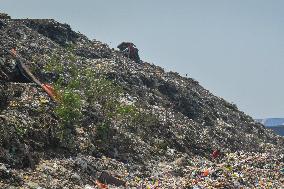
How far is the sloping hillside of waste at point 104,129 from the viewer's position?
63.9 ft

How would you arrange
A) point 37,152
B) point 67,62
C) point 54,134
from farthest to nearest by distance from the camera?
point 67,62 → point 54,134 → point 37,152

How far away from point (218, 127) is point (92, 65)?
15005 mm

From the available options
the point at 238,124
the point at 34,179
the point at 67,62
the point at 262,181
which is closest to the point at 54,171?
the point at 34,179

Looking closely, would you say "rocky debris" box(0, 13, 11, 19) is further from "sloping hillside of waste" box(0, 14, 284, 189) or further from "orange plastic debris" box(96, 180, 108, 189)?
"orange plastic debris" box(96, 180, 108, 189)

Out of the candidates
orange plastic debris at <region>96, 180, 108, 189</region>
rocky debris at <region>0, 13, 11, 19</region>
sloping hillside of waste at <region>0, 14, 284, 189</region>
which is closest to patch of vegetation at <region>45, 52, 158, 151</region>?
sloping hillside of waste at <region>0, 14, 284, 189</region>

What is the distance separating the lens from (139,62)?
5603cm

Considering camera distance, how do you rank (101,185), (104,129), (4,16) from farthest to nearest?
1. (4,16)
2. (104,129)
3. (101,185)

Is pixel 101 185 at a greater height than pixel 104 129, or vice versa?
pixel 104 129

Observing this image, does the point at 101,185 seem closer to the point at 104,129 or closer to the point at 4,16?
the point at 104,129

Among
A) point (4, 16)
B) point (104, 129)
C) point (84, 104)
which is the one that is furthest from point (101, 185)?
point (4, 16)

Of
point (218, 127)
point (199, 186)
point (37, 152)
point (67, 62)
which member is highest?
point (67, 62)

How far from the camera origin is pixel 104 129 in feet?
85.1

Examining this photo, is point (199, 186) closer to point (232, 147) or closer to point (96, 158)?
point (96, 158)

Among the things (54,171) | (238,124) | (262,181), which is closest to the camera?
(54,171)
